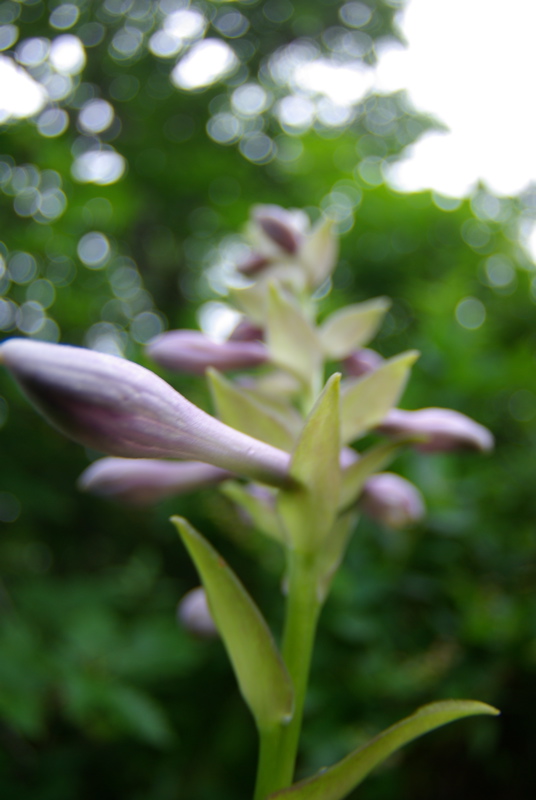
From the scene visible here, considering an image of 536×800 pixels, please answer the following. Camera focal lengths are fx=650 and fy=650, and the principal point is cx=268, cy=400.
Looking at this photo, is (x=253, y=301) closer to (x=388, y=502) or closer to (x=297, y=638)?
(x=388, y=502)

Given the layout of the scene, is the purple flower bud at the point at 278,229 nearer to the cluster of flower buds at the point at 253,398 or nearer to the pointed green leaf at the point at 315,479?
the cluster of flower buds at the point at 253,398

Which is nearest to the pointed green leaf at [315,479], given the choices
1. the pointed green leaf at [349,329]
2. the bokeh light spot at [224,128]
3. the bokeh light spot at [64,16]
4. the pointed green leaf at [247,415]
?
the pointed green leaf at [247,415]

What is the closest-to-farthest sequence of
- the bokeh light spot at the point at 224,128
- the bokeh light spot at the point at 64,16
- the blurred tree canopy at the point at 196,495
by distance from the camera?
1. the blurred tree canopy at the point at 196,495
2. the bokeh light spot at the point at 64,16
3. the bokeh light spot at the point at 224,128

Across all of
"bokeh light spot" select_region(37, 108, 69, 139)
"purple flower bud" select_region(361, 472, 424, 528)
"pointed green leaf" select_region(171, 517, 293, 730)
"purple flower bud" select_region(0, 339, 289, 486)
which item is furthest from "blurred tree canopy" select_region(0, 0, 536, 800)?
"purple flower bud" select_region(0, 339, 289, 486)

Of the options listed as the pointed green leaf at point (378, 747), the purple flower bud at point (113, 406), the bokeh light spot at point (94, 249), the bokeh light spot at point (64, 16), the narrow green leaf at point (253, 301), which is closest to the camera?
the purple flower bud at point (113, 406)

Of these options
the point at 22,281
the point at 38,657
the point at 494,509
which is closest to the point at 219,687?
the point at 38,657

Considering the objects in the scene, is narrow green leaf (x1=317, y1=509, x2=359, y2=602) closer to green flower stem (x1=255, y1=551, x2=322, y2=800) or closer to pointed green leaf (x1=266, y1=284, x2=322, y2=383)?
green flower stem (x1=255, y1=551, x2=322, y2=800)

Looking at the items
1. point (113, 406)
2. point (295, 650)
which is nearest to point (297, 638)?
point (295, 650)
